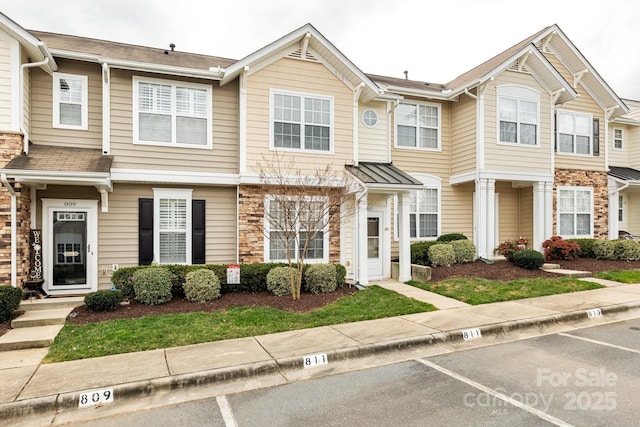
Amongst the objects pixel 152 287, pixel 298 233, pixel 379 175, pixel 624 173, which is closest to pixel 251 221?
pixel 298 233

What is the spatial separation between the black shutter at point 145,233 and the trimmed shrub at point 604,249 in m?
15.4

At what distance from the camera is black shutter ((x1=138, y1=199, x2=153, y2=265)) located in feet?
33.2

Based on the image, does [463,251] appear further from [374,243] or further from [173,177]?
[173,177]

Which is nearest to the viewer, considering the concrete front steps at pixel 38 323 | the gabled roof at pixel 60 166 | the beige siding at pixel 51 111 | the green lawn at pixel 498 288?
the concrete front steps at pixel 38 323

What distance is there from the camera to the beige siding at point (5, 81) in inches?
337

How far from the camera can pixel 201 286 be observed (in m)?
8.80

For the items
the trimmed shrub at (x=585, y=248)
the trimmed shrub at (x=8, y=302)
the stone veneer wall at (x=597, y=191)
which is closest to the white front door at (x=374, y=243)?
the trimmed shrub at (x=585, y=248)

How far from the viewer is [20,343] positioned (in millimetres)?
6148

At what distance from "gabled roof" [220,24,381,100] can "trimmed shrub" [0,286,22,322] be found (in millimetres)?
6948

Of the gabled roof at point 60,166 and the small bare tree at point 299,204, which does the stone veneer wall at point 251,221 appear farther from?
the gabled roof at point 60,166

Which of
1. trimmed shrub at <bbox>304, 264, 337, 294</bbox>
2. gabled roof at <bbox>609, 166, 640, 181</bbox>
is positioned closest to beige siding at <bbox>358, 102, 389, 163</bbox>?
trimmed shrub at <bbox>304, 264, 337, 294</bbox>

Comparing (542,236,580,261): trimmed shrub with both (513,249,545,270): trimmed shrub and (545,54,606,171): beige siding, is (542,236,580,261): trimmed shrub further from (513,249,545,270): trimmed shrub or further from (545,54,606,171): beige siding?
(545,54,606,171): beige siding

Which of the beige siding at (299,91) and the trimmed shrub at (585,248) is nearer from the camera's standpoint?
the beige siding at (299,91)

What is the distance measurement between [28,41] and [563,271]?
622 inches
